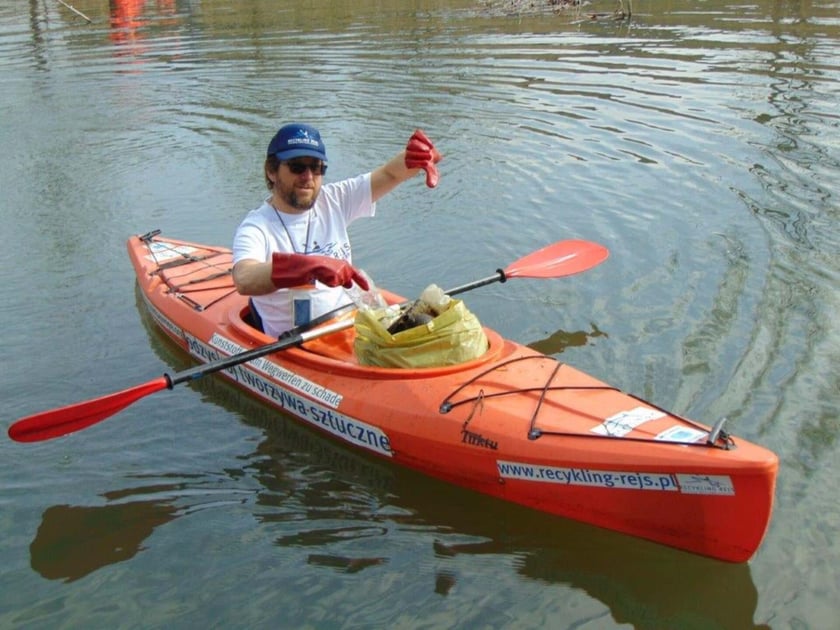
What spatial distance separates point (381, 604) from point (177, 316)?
10.8ft

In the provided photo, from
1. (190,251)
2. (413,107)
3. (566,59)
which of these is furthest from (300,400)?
(566,59)

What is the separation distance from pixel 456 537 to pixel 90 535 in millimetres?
1949

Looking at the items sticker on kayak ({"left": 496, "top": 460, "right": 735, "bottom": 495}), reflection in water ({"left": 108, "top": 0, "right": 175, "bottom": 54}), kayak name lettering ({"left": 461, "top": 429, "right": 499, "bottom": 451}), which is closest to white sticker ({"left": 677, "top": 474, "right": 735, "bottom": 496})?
sticker on kayak ({"left": 496, "top": 460, "right": 735, "bottom": 495})

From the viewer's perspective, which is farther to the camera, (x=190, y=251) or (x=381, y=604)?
(x=190, y=251)

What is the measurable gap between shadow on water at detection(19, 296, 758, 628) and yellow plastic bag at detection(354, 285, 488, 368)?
66cm

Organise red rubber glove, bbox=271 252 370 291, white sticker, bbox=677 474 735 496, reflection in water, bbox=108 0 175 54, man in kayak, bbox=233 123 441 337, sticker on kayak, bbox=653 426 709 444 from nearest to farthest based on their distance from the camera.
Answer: white sticker, bbox=677 474 735 496 < sticker on kayak, bbox=653 426 709 444 < red rubber glove, bbox=271 252 370 291 < man in kayak, bbox=233 123 441 337 < reflection in water, bbox=108 0 175 54

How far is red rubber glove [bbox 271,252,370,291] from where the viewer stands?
4.72 meters

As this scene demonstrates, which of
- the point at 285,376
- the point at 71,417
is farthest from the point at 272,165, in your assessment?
the point at 71,417

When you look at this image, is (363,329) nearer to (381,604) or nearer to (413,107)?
(381,604)

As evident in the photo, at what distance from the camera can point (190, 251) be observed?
26.0 feet

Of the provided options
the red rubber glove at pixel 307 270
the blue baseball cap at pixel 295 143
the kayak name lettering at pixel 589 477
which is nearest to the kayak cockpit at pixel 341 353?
the red rubber glove at pixel 307 270

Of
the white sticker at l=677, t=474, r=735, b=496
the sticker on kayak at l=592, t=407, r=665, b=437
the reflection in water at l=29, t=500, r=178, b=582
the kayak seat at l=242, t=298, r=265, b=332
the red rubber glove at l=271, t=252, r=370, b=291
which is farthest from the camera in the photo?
the kayak seat at l=242, t=298, r=265, b=332

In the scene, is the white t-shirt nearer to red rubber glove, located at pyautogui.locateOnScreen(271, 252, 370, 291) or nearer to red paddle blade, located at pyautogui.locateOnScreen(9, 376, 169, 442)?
red rubber glove, located at pyautogui.locateOnScreen(271, 252, 370, 291)

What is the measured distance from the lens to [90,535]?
4.86 meters
